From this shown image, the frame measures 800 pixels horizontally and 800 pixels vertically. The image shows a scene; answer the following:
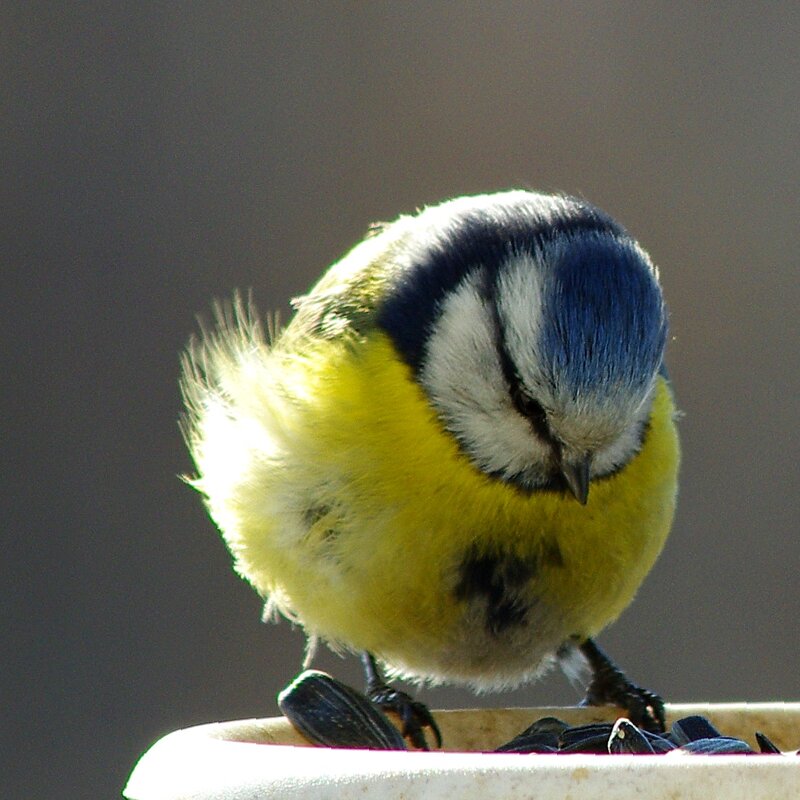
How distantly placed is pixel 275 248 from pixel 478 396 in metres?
2.19

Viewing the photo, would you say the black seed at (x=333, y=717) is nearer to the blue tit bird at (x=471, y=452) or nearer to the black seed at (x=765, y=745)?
the blue tit bird at (x=471, y=452)

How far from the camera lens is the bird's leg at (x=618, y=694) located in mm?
1756

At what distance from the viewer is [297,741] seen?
1418 millimetres

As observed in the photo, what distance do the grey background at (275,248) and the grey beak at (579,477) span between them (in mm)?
1640

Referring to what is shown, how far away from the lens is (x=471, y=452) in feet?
5.74

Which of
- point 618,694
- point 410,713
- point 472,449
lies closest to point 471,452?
point 472,449

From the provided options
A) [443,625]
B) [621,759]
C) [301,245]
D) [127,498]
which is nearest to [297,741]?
[443,625]

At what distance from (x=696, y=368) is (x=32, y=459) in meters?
1.59

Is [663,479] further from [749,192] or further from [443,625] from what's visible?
[749,192]

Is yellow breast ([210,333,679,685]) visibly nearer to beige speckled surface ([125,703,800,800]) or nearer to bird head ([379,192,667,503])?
bird head ([379,192,667,503])

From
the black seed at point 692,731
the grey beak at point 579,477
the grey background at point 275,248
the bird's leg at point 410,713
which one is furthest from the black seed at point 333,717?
the grey background at point 275,248

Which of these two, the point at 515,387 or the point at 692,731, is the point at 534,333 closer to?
the point at 515,387

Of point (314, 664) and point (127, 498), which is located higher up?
point (127, 498)

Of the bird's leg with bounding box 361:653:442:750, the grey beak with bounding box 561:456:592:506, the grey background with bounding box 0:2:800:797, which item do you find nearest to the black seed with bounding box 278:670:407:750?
the bird's leg with bounding box 361:653:442:750
